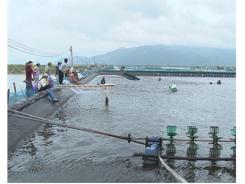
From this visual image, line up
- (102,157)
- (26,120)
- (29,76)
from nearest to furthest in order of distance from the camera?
(102,157)
(26,120)
(29,76)

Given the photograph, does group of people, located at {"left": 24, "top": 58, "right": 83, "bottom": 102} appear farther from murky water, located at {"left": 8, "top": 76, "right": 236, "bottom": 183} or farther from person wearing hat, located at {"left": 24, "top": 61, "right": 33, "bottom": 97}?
murky water, located at {"left": 8, "top": 76, "right": 236, "bottom": 183}

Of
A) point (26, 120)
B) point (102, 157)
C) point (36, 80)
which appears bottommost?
point (102, 157)

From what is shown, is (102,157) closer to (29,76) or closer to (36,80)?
(29,76)

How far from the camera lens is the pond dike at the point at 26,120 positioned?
716 inches

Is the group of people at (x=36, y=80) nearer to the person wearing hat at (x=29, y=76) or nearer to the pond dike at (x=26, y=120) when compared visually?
the person wearing hat at (x=29, y=76)

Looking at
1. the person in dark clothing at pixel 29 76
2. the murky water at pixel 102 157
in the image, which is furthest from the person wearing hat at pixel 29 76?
the murky water at pixel 102 157

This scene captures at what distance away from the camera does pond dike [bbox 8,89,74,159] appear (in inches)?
716

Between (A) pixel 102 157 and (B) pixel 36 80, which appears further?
(B) pixel 36 80

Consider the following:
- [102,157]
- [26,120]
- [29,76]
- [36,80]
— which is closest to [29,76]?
[29,76]

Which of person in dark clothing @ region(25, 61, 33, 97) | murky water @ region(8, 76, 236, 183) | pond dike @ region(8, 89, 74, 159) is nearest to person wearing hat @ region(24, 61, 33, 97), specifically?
person in dark clothing @ region(25, 61, 33, 97)

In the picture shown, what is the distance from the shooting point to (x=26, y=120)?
2183 centimetres
